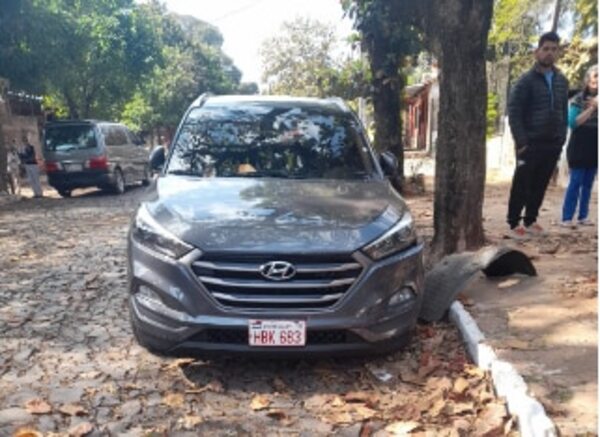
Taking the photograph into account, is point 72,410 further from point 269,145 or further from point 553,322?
point 553,322

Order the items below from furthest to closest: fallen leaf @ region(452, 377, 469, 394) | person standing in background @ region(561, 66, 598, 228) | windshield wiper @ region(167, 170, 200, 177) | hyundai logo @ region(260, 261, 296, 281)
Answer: person standing in background @ region(561, 66, 598, 228) → windshield wiper @ region(167, 170, 200, 177) → fallen leaf @ region(452, 377, 469, 394) → hyundai logo @ region(260, 261, 296, 281)

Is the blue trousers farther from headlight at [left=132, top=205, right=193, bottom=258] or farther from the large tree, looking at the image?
headlight at [left=132, top=205, right=193, bottom=258]

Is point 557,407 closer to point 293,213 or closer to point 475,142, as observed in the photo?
point 293,213

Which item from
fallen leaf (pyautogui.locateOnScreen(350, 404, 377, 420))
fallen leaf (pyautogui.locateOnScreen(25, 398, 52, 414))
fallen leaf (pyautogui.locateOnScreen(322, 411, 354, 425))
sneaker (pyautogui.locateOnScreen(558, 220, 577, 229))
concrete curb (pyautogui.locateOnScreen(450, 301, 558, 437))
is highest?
sneaker (pyautogui.locateOnScreen(558, 220, 577, 229))

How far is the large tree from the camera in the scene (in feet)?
19.1

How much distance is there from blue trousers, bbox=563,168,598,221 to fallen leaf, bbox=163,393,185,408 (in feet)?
18.1

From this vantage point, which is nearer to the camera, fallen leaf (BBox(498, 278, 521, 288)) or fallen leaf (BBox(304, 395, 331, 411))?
fallen leaf (BBox(304, 395, 331, 411))

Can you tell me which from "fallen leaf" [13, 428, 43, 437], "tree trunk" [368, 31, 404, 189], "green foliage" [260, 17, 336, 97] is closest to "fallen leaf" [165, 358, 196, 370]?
"fallen leaf" [13, 428, 43, 437]

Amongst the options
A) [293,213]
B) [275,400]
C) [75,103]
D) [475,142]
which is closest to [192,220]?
[293,213]

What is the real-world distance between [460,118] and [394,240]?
248 centimetres

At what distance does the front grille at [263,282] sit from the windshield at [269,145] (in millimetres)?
1330

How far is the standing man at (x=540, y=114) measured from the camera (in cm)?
652

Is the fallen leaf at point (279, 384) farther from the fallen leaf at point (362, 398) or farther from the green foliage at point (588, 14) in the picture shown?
the green foliage at point (588, 14)

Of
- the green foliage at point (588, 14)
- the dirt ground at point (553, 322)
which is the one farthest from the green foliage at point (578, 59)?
the dirt ground at point (553, 322)
